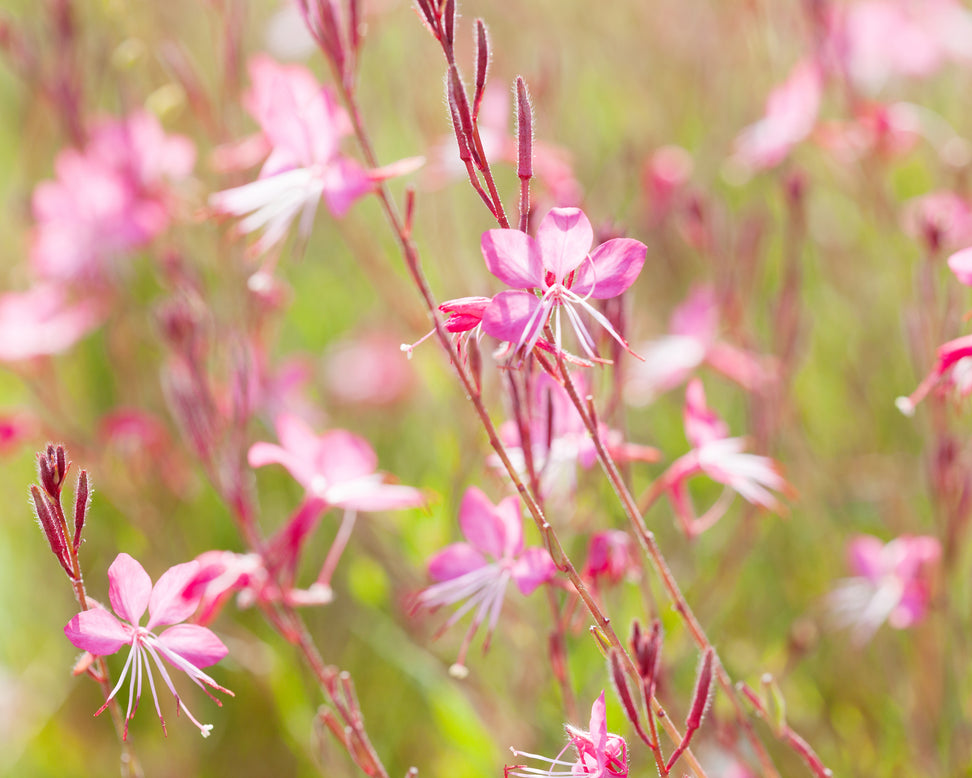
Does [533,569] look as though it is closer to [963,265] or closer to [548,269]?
[548,269]

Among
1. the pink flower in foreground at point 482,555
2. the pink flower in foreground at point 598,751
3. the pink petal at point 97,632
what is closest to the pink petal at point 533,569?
the pink flower in foreground at point 482,555

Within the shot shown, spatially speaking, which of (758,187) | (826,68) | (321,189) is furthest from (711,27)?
(321,189)

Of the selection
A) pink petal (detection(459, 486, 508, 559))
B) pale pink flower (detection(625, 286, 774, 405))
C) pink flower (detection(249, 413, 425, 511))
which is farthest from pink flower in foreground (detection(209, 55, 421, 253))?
pale pink flower (detection(625, 286, 774, 405))

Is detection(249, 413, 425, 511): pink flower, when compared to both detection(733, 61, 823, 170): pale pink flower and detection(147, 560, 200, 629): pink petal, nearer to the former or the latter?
detection(147, 560, 200, 629): pink petal

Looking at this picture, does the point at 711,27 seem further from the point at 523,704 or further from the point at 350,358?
the point at 523,704

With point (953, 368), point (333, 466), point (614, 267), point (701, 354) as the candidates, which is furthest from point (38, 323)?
point (953, 368)

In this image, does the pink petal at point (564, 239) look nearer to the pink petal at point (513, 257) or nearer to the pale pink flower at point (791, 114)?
the pink petal at point (513, 257)
